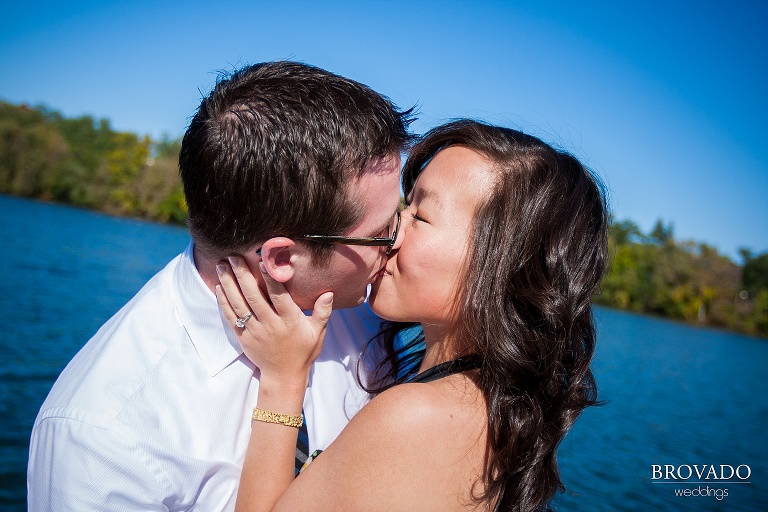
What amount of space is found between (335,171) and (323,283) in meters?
0.46

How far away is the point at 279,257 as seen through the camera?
6.51ft

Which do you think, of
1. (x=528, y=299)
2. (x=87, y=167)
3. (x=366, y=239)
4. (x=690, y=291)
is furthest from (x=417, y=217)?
(x=690, y=291)

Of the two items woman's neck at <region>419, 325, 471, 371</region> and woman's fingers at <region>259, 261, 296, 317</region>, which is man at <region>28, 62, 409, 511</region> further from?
woman's neck at <region>419, 325, 471, 371</region>

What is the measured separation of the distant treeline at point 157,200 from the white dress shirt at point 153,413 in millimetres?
68672

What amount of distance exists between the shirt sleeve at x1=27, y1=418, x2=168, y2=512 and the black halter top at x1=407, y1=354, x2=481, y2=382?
107 centimetres

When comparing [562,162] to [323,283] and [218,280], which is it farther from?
[218,280]

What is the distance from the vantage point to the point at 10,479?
6895 millimetres

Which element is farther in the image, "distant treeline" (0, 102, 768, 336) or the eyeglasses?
"distant treeline" (0, 102, 768, 336)

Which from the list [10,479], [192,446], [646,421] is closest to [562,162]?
[192,446]

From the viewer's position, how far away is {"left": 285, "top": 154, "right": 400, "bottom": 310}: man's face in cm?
205

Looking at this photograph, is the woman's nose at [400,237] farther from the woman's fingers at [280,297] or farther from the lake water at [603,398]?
the lake water at [603,398]

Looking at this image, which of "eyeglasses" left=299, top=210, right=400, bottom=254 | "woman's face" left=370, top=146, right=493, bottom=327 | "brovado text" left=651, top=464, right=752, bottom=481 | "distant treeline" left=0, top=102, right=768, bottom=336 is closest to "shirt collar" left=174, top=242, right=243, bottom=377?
"eyeglasses" left=299, top=210, right=400, bottom=254

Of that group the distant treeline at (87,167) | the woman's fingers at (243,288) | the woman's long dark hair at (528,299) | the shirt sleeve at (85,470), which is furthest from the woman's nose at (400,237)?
the distant treeline at (87,167)

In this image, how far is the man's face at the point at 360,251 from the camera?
2.05 metres
